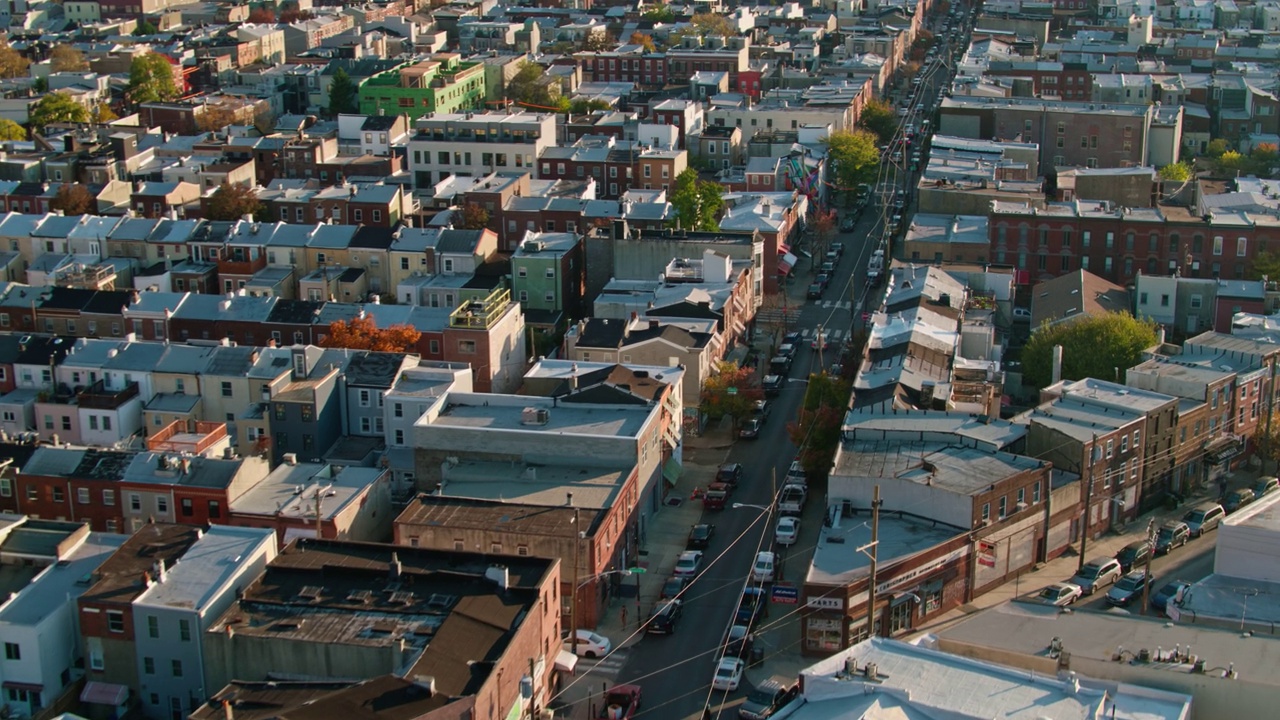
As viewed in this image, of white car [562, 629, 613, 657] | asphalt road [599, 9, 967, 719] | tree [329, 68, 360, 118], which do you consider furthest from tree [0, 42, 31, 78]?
white car [562, 629, 613, 657]

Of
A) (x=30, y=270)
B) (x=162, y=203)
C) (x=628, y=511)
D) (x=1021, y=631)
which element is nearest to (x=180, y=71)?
(x=162, y=203)

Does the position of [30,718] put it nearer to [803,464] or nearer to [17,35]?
[803,464]

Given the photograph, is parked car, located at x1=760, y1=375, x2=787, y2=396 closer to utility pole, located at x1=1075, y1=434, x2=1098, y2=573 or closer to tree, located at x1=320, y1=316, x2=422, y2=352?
tree, located at x1=320, y1=316, x2=422, y2=352

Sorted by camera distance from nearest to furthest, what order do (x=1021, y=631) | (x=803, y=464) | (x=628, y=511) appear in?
(x=1021, y=631)
(x=628, y=511)
(x=803, y=464)

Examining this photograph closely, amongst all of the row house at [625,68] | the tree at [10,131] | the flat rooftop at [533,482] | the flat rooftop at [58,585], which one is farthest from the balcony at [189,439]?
the row house at [625,68]

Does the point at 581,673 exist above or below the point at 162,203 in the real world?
below

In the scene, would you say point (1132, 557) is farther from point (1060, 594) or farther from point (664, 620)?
point (664, 620)

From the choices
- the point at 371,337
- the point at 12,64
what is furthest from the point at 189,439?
the point at 12,64

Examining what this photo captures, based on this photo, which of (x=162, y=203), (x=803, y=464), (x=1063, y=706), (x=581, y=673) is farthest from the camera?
(x=162, y=203)
